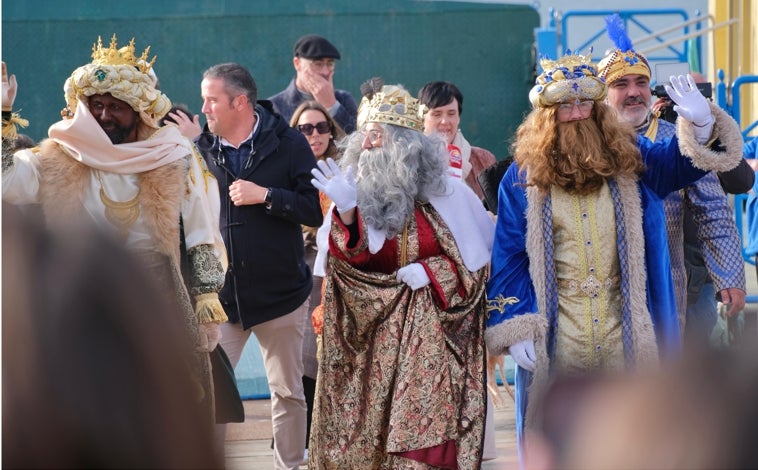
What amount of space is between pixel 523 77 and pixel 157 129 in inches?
322

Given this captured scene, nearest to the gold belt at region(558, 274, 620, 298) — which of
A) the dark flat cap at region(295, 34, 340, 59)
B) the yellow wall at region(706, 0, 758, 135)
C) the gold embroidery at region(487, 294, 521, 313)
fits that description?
the gold embroidery at region(487, 294, 521, 313)

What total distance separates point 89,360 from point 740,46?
11.5 meters

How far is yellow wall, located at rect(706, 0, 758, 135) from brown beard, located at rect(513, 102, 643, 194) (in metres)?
7.35

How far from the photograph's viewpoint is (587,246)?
177 inches

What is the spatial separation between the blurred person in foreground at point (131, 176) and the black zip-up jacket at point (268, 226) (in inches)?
33.2

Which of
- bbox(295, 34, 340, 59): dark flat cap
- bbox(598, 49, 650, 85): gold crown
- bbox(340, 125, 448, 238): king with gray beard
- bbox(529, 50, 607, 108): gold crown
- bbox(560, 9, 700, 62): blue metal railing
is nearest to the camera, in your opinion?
bbox(529, 50, 607, 108): gold crown

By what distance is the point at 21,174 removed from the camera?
4480 mm

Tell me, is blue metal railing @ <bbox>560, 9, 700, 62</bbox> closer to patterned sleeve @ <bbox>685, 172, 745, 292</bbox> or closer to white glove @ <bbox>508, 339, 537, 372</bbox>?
patterned sleeve @ <bbox>685, 172, 745, 292</bbox>

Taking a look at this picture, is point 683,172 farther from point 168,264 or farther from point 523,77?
point 523,77

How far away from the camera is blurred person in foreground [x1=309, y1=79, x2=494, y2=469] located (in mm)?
4730

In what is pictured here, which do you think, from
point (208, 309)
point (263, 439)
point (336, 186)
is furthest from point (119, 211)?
point (263, 439)

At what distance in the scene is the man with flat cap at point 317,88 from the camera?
734 centimetres

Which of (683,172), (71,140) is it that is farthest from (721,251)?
(71,140)

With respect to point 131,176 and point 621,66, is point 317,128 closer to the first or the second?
point 621,66
